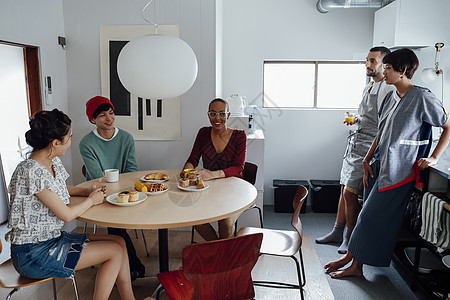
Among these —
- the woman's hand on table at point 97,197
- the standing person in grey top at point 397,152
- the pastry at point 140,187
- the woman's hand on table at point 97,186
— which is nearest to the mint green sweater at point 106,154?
the woman's hand on table at point 97,186

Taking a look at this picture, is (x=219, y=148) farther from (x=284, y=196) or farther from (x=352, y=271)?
(x=284, y=196)

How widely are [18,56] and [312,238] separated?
3.22 metres

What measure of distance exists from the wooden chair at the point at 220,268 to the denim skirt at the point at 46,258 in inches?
22.5

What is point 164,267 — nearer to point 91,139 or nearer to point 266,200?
point 91,139

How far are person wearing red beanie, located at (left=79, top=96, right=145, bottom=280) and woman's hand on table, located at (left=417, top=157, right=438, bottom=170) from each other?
6.79 feet

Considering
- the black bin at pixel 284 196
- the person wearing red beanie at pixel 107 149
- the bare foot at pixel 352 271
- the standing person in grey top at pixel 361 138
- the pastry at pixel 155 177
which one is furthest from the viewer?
the black bin at pixel 284 196

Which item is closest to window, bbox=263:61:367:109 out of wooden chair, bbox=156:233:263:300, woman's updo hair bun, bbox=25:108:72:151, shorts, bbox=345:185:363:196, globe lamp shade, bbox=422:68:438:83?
globe lamp shade, bbox=422:68:438:83

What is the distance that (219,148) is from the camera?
9.24ft

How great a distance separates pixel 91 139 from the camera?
267cm

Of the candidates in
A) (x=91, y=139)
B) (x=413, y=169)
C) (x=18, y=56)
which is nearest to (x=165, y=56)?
(x=91, y=139)

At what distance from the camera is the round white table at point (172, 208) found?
179 cm

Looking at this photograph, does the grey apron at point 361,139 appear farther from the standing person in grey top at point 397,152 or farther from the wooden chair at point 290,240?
the wooden chair at point 290,240

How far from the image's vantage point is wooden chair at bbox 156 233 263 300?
1466mm

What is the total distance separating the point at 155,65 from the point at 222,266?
104 cm
